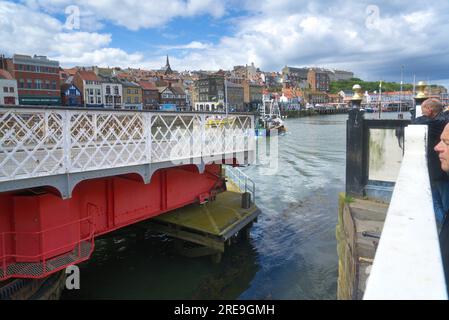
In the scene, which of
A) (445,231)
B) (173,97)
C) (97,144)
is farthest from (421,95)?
(173,97)

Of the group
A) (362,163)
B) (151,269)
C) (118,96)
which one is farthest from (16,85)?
(362,163)

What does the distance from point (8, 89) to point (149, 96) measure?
41483 mm

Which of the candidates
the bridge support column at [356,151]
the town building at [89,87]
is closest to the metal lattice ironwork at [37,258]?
the bridge support column at [356,151]

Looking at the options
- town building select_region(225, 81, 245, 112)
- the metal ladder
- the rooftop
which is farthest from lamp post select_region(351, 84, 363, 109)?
town building select_region(225, 81, 245, 112)

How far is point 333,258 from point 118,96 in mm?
86168

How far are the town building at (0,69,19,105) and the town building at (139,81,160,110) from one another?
3740 centimetres

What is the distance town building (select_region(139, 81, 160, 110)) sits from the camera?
100 metres

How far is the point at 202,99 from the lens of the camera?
14188 cm

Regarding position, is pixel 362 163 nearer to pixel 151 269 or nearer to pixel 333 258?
pixel 333 258

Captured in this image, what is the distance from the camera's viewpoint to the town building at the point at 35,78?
68.0 meters

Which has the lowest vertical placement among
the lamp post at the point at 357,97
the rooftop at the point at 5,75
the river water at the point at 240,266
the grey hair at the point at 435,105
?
the river water at the point at 240,266

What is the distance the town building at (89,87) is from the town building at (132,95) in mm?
7467

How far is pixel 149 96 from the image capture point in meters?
102

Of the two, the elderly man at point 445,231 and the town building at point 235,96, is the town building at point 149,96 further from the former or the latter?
the elderly man at point 445,231
